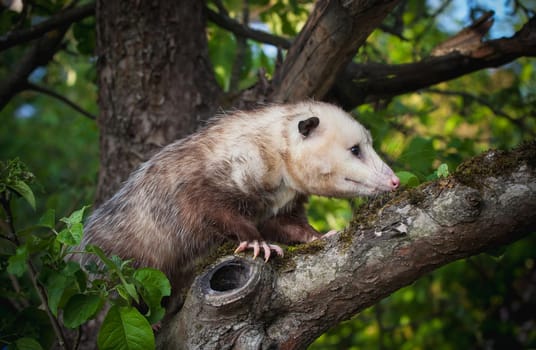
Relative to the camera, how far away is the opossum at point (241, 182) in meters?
2.18

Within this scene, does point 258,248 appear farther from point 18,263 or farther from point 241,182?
point 18,263

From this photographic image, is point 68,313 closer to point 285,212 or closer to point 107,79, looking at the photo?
point 285,212

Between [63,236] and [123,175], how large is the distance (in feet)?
4.57

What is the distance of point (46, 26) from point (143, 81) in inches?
21.7

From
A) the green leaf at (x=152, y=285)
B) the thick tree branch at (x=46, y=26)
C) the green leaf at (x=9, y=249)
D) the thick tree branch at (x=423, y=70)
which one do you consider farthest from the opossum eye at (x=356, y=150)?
the thick tree branch at (x=46, y=26)

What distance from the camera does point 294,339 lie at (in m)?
1.68

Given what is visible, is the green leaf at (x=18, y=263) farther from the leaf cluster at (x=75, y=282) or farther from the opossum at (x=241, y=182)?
the opossum at (x=241, y=182)

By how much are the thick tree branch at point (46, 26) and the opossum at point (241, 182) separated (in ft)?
3.04

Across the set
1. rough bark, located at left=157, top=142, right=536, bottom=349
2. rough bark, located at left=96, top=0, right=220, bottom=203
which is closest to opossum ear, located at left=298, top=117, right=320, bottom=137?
rough bark, located at left=157, top=142, right=536, bottom=349

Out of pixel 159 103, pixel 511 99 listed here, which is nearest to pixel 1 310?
pixel 159 103

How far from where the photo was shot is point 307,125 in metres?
2.22

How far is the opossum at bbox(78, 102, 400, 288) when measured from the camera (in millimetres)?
2184

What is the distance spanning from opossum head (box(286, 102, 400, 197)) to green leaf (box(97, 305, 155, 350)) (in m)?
1.01

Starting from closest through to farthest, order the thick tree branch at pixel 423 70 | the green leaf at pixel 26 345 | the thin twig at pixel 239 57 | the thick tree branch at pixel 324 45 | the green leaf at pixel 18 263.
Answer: the green leaf at pixel 18 263 < the green leaf at pixel 26 345 < the thick tree branch at pixel 324 45 < the thick tree branch at pixel 423 70 < the thin twig at pixel 239 57
